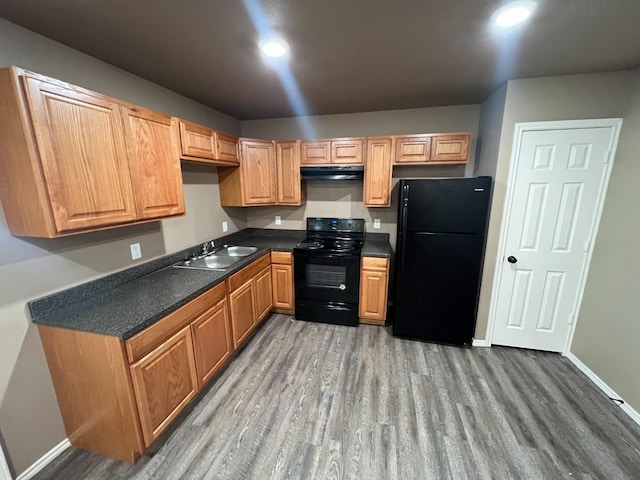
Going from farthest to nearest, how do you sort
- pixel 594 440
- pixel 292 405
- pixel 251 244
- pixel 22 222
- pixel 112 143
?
pixel 251 244 → pixel 292 405 → pixel 594 440 → pixel 112 143 → pixel 22 222

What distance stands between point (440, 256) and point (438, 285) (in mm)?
304

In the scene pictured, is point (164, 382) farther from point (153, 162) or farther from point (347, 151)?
point (347, 151)

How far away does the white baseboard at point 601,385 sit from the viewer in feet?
5.95

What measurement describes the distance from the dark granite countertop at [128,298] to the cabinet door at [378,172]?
60.6 inches

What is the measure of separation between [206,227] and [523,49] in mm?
3085

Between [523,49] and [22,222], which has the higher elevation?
[523,49]

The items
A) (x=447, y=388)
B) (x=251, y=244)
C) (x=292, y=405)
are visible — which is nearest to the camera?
(x=292, y=405)

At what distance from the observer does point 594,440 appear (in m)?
1.66

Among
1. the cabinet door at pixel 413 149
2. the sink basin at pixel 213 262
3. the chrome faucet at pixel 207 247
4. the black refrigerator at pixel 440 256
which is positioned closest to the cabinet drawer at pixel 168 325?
the sink basin at pixel 213 262

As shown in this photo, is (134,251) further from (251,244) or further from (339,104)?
(339,104)

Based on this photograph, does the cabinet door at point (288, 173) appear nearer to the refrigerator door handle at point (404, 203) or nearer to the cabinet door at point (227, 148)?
the cabinet door at point (227, 148)

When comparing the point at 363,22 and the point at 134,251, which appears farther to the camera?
the point at 134,251

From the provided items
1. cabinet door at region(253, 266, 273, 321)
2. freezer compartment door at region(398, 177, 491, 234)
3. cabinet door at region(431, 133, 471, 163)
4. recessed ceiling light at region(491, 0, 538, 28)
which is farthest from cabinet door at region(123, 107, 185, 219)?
cabinet door at region(431, 133, 471, 163)

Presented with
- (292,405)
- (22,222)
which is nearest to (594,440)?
(292,405)
